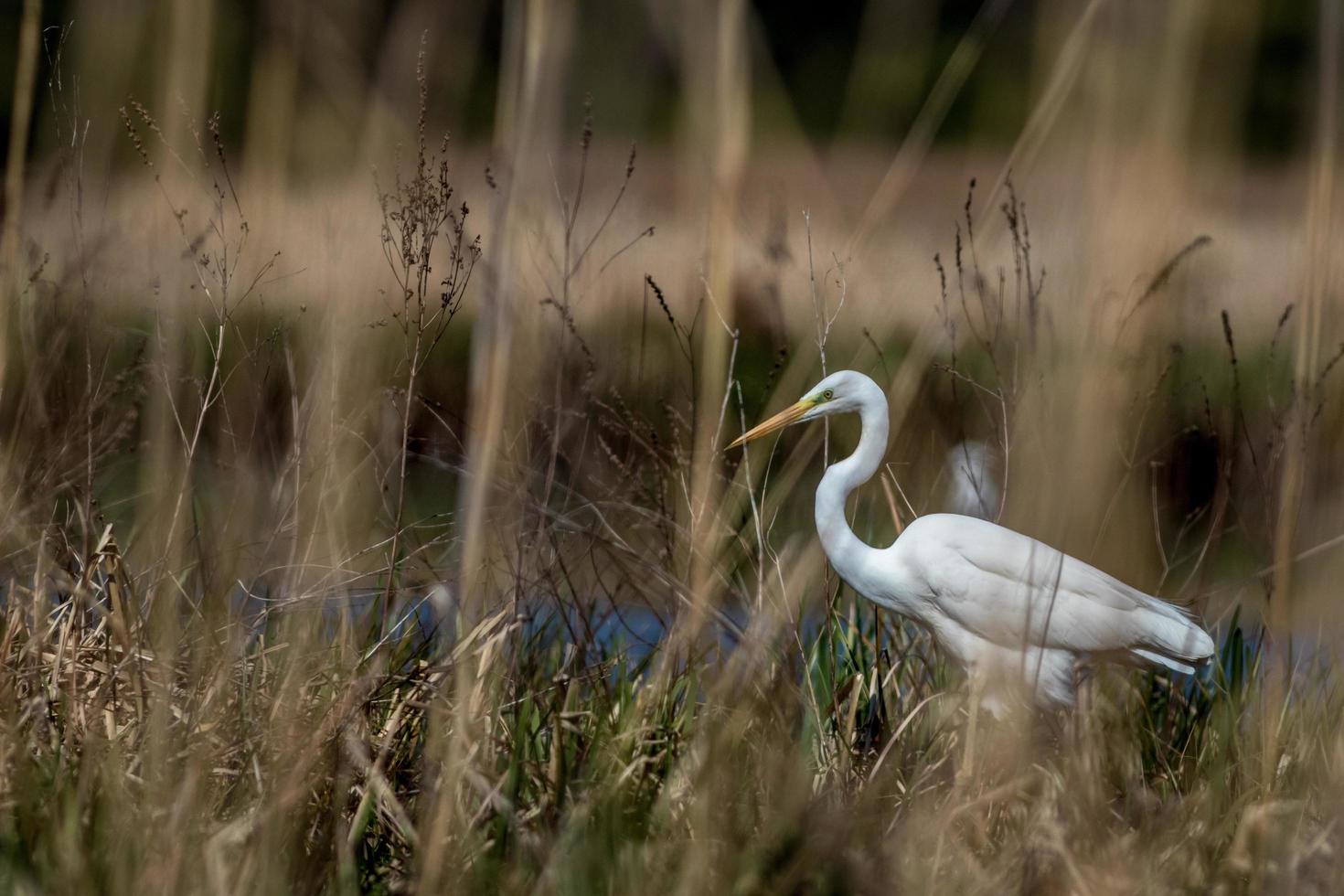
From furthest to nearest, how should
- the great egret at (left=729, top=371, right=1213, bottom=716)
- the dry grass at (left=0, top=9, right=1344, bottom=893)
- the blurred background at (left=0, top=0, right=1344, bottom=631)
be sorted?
the great egret at (left=729, top=371, right=1213, bottom=716) < the dry grass at (left=0, top=9, right=1344, bottom=893) < the blurred background at (left=0, top=0, right=1344, bottom=631)

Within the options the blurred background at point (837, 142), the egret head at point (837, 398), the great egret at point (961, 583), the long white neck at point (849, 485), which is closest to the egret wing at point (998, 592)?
the great egret at point (961, 583)

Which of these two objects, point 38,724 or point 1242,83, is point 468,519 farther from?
point 38,724

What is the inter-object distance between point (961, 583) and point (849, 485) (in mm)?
299

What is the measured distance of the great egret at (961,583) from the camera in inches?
102

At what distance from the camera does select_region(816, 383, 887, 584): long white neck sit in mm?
2617

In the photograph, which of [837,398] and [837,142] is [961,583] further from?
[837,142]

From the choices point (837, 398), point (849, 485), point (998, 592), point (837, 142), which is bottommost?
point (998, 592)

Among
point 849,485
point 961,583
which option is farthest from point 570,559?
point 961,583

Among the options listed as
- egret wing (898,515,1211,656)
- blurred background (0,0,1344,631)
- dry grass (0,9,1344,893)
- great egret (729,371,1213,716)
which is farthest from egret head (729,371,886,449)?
blurred background (0,0,1344,631)

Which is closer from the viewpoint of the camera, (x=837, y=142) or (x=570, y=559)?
(x=837, y=142)

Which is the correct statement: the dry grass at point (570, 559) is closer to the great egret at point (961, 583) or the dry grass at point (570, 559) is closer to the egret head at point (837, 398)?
the great egret at point (961, 583)

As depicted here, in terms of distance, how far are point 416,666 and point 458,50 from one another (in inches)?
44.6

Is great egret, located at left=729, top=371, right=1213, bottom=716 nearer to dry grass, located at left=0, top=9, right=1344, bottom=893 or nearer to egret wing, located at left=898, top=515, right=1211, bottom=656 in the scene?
egret wing, located at left=898, top=515, right=1211, bottom=656

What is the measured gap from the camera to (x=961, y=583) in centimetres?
271
